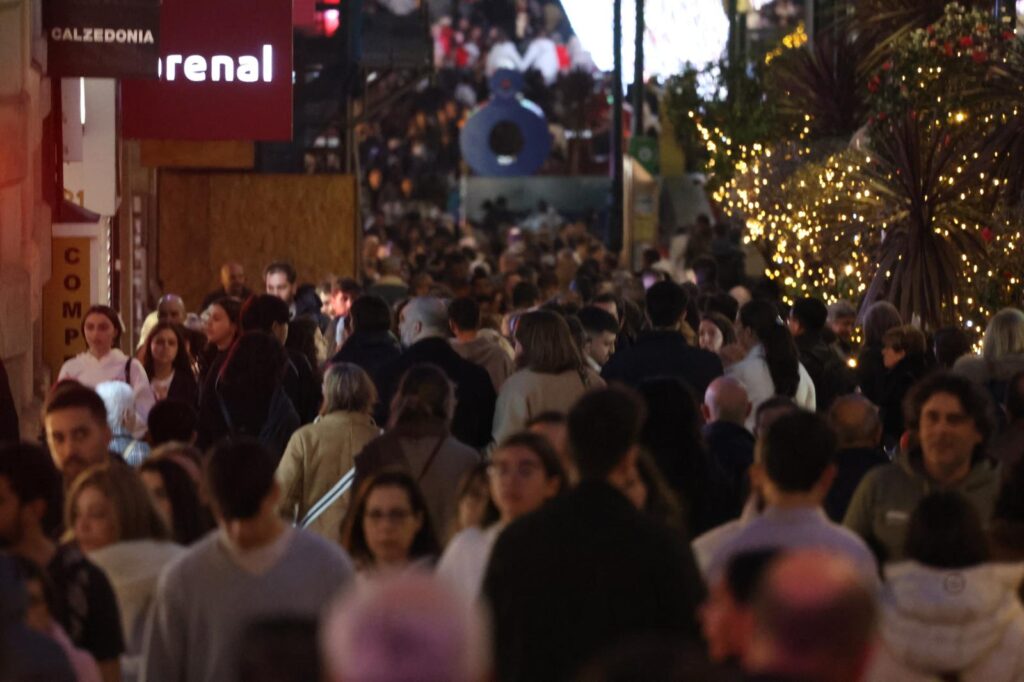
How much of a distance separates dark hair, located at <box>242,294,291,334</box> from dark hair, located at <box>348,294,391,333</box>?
0.58 metres

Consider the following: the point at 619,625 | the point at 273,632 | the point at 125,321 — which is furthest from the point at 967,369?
the point at 125,321

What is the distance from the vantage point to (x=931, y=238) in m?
17.7

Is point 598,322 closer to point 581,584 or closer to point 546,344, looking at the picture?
point 546,344

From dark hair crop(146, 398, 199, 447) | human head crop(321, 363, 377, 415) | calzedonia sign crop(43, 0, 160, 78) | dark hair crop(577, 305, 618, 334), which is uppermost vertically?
calzedonia sign crop(43, 0, 160, 78)

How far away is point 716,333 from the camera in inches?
543

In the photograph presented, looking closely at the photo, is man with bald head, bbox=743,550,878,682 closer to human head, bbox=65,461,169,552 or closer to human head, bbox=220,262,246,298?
human head, bbox=65,461,169,552

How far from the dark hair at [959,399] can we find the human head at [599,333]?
18.2 feet

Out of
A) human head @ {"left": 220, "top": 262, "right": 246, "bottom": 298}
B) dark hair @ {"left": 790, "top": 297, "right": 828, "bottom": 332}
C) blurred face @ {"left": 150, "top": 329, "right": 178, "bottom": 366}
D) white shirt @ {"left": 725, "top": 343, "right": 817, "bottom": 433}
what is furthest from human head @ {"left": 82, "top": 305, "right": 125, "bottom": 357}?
human head @ {"left": 220, "top": 262, "right": 246, "bottom": 298}

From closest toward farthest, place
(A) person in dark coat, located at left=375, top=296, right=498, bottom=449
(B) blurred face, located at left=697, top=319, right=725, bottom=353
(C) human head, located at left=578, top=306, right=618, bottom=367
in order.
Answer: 1. (A) person in dark coat, located at left=375, top=296, right=498, bottom=449
2. (C) human head, located at left=578, top=306, right=618, bottom=367
3. (B) blurred face, located at left=697, top=319, right=725, bottom=353

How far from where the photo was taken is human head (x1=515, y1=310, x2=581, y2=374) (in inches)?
421

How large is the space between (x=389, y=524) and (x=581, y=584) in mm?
1263

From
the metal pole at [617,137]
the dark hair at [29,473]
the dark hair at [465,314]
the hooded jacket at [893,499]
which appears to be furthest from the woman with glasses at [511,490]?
the metal pole at [617,137]

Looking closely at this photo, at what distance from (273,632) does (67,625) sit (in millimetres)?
2611

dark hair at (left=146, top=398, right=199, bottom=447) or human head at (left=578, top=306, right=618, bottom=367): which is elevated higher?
human head at (left=578, top=306, right=618, bottom=367)
